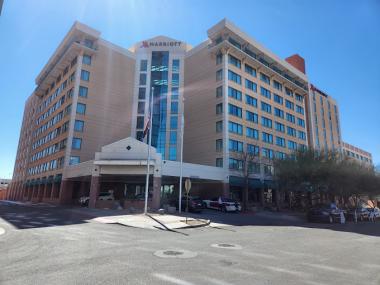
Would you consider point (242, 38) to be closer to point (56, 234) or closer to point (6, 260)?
point (56, 234)

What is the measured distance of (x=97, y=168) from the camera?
107ft

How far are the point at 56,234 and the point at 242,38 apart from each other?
152 ft

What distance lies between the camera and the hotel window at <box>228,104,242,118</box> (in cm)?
4625

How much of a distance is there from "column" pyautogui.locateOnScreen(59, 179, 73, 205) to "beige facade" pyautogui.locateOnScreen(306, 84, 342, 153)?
54.3m

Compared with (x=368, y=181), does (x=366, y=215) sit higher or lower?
lower

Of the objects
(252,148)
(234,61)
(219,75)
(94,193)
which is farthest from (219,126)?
(94,193)

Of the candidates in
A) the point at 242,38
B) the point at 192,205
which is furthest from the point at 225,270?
the point at 242,38

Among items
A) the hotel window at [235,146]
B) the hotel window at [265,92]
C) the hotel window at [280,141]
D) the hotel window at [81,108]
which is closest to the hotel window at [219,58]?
the hotel window at [265,92]

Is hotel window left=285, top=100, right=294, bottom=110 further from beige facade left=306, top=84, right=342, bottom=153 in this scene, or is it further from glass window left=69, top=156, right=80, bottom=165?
glass window left=69, top=156, right=80, bottom=165

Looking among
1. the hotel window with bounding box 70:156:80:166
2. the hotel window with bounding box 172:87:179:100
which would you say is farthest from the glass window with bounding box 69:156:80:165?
the hotel window with bounding box 172:87:179:100

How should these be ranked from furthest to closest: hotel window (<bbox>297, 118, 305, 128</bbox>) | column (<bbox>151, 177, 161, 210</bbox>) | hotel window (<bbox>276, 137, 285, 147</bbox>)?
hotel window (<bbox>297, 118, 305, 128</bbox>)
hotel window (<bbox>276, 137, 285, 147</bbox>)
column (<bbox>151, 177, 161, 210</bbox>)

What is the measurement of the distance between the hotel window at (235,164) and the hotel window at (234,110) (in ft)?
26.1

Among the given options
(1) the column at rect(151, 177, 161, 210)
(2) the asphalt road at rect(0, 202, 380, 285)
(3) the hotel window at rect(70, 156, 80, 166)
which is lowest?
(2) the asphalt road at rect(0, 202, 380, 285)

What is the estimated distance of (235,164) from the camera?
147 feet
